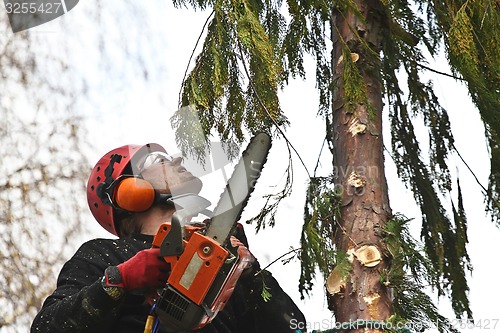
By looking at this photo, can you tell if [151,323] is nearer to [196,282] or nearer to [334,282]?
[196,282]

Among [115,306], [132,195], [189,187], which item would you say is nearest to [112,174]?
[132,195]

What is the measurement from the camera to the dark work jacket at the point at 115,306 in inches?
98.0

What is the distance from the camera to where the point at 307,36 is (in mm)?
3494

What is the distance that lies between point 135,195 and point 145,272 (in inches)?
26.1

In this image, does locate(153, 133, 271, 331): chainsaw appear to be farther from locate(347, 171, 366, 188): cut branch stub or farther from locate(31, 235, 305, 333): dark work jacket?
locate(347, 171, 366, 188): cut branch stub

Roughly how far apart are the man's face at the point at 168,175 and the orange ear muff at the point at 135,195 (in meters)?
0.08

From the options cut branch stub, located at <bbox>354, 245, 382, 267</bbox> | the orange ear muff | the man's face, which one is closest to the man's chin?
the man's face

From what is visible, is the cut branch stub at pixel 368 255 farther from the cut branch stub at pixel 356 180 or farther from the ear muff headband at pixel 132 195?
the ear muff headband at pixel 132 195

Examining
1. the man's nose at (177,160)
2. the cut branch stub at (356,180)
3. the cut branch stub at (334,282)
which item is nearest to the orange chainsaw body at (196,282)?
the cut branch stub at (334,282)

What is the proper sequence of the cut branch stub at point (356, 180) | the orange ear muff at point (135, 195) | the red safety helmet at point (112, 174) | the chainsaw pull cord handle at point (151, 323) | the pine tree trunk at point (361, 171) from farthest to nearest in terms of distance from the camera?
the red safety helmet at point (112, 174)
the orange ear muff at point (135, 195)
the cut branch stub at point (356, 180)
the pine tree trunk at point (361, 171)
the chainsaw pull cord handle at point (151, 323)

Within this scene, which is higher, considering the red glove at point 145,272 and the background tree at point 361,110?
the background tree at point 361,110

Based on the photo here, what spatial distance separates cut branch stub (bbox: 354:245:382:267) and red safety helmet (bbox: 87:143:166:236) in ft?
3.58

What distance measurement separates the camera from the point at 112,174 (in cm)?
321

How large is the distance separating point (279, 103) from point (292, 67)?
0.75m
